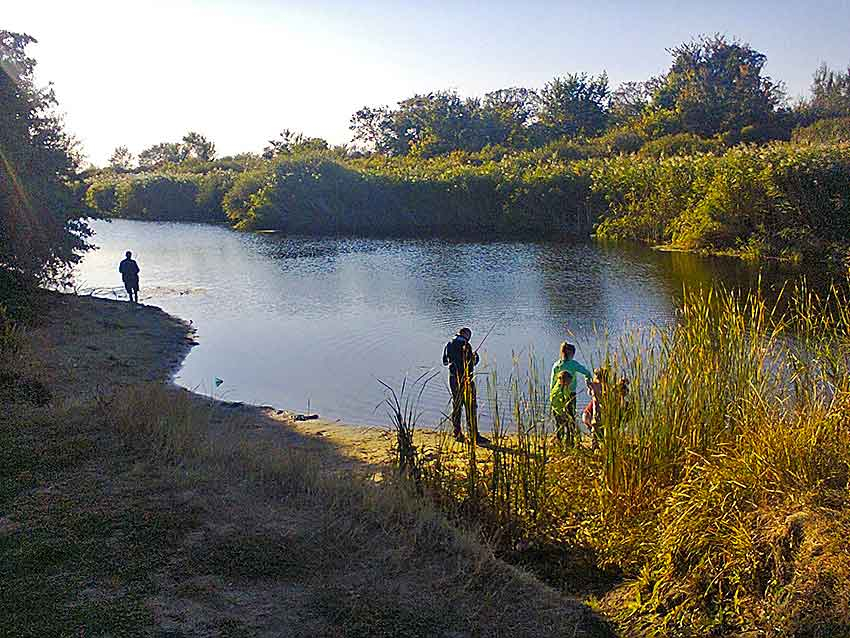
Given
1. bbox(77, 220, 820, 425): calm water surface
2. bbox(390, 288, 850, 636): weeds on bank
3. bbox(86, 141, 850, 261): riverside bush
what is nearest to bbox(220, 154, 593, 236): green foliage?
bbox(86, 141, 850, 261): riverside bush

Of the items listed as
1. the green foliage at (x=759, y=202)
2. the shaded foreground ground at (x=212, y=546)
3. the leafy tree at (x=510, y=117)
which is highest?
the leafy tree at (x=510, y=117)

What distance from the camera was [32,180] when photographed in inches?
837

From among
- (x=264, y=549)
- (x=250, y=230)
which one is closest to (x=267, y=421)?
(x=264, y=549)

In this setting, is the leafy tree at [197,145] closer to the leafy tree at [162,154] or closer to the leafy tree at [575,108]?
the leafy tree at [162,154]

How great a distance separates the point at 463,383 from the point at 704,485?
2760 mm

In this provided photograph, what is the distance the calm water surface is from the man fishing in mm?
382

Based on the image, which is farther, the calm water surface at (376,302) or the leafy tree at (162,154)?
the leafy tree at (162,154)

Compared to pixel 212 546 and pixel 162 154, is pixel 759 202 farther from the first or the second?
pixel 162 154

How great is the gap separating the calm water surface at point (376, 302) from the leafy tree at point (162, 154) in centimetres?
6709

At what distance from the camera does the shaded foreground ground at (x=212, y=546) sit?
5215mm

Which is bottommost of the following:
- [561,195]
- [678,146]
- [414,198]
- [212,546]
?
[212,546]

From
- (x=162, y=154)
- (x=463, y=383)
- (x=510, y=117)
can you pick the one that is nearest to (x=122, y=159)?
(x=162, y=154)

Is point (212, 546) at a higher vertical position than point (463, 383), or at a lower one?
lower

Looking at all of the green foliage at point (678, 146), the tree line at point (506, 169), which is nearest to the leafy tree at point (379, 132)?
the tree line at point (506, 169)
